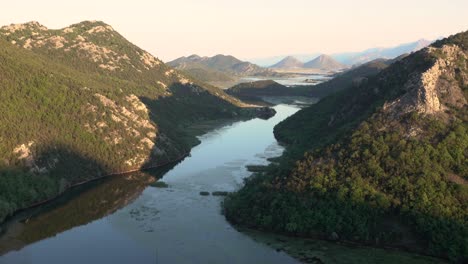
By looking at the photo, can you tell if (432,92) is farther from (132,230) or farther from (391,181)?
(132,230)

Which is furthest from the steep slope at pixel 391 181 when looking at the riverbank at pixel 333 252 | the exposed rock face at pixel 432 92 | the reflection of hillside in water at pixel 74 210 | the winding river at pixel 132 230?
the reflection of hillside in water at pixel 74 210

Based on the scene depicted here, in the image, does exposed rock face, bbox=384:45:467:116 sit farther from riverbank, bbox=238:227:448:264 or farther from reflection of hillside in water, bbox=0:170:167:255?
reflection of hillside in water, bbox=0:170:167:255

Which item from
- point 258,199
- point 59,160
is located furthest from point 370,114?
point 59,160

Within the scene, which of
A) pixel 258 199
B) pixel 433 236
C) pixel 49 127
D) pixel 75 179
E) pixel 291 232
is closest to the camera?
pixel 433 236

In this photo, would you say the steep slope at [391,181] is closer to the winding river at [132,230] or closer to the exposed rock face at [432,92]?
the exposed rock face at [432,92]

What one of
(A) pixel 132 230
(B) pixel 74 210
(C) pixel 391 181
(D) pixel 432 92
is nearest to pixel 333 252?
(C) pixel 391 181

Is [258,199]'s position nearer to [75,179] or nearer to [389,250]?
[389,250]
